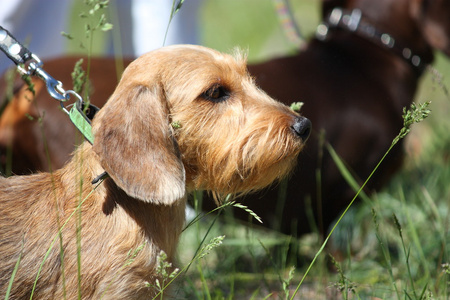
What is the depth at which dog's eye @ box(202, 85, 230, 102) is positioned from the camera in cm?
247

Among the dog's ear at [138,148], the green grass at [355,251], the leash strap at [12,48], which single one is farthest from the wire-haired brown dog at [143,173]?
the leash strap at [12,48]

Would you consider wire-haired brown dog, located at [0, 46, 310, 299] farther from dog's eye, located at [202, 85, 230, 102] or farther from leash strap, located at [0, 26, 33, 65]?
leash strap, located at [0, 26, 33, 65]

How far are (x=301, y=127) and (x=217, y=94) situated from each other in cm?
39

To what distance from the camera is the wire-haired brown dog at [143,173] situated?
2146 millimetres

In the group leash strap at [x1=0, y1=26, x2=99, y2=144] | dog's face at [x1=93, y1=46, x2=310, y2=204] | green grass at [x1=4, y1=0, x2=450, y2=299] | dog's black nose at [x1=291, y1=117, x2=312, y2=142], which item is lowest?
green grass at [x1=4, y1=0, x2=450, y2=299]

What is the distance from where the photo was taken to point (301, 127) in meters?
2.39

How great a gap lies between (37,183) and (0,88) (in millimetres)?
1341

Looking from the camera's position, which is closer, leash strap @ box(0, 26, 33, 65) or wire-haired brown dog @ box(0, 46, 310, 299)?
wire-haired brown dog @ box(0, 46, 310, 299)

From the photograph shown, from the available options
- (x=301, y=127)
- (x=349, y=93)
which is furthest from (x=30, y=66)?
(x=349, y=93)

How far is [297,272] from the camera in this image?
12.5ft

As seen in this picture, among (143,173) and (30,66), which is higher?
(30,66)

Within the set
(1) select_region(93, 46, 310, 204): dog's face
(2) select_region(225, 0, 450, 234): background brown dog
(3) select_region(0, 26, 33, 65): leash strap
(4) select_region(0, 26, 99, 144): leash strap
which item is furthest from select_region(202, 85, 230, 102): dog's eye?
(2) select_region(225, 0, 450, 234): background brown dog

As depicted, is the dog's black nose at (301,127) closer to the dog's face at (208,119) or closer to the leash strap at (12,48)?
the dog's face at (208,119)

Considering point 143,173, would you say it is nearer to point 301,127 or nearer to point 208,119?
point 208,119
